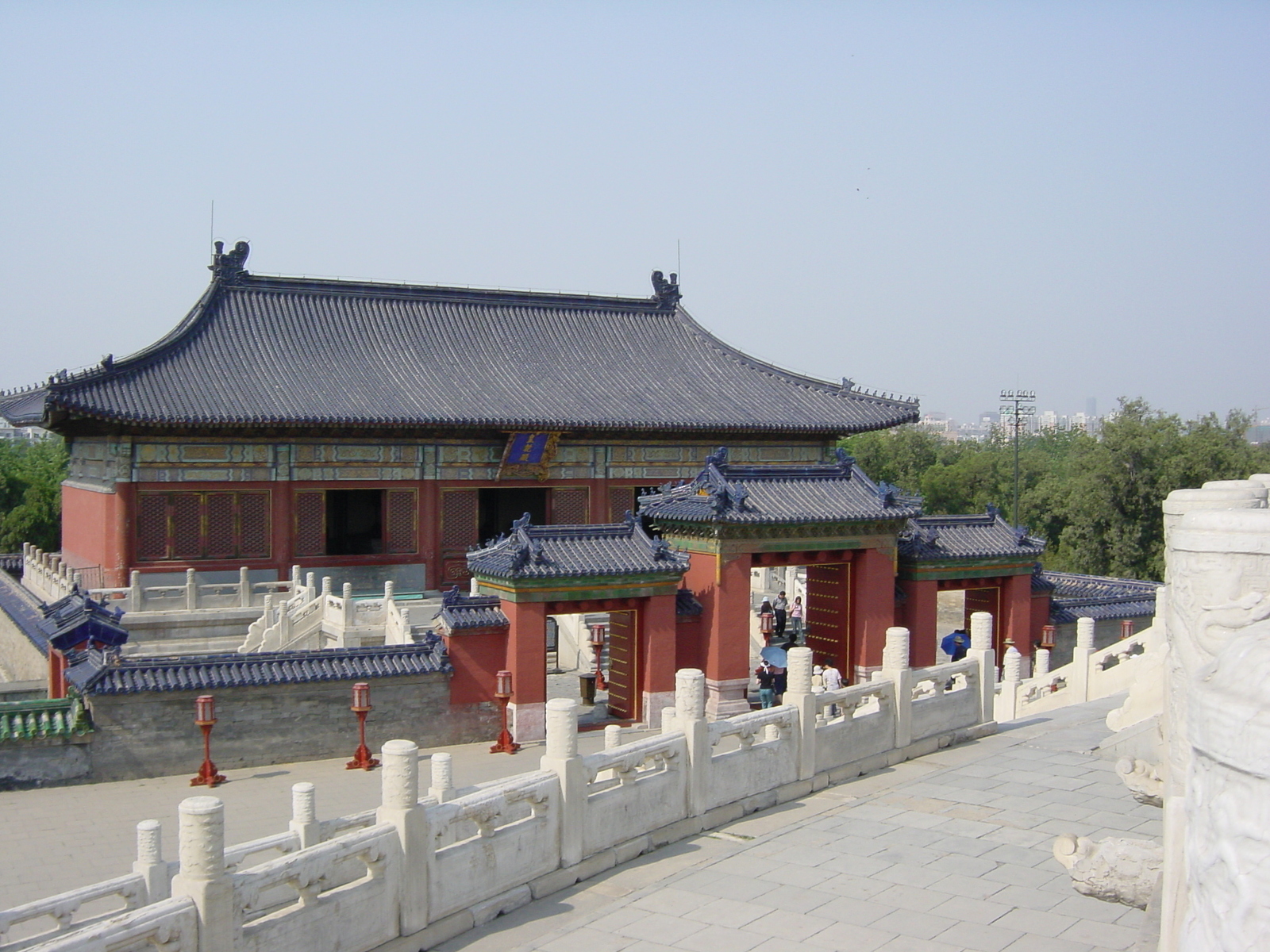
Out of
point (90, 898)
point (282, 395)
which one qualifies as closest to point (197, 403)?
point (282, 395)

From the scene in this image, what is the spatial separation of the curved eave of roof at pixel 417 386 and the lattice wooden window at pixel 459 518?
178 cm

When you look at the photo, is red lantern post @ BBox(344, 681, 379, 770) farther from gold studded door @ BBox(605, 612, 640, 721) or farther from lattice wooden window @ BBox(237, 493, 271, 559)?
lattice wooden window @ BBox(237, 493, 271, 559)

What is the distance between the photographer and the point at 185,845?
253 inches

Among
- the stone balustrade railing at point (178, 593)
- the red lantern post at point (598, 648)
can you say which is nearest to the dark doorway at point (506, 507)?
the stone balustrade railing at point (178, 593)

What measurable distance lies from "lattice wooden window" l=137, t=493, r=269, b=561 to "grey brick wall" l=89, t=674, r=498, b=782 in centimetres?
959

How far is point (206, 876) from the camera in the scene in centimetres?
642

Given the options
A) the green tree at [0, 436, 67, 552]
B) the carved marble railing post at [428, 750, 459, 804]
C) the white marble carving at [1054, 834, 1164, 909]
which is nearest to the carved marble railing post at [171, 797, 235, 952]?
the carved marble railing post at [428, 750, 459, 804]

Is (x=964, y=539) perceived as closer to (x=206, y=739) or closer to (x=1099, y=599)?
(x=1099, y=599)

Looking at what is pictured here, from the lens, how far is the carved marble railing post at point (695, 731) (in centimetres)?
1026

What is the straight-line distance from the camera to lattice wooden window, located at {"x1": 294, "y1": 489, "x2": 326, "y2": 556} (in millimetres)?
25172

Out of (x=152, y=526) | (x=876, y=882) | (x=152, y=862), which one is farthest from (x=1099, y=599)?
(x=152, y=862)

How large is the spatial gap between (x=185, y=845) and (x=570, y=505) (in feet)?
70.5

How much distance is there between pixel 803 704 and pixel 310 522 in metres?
16.1

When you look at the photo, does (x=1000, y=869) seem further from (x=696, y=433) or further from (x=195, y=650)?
(x=696, y=433)
